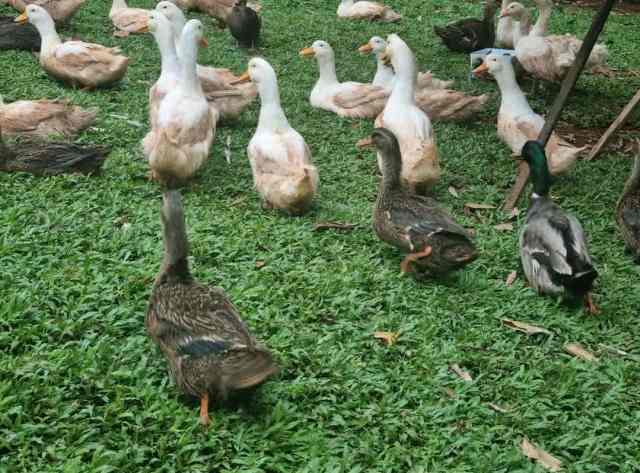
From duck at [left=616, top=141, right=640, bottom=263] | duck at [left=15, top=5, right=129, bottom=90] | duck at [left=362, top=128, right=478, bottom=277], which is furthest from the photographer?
duck at [left=15, top=5, right=129, bottom=90]

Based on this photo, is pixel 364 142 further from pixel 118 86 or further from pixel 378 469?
pixel 378 469

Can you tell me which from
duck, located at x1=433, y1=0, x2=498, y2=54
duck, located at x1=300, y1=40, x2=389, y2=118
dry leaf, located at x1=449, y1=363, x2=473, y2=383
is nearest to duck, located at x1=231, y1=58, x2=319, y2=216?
duck, located at x1=300, y1=40, x2=389, y2=118

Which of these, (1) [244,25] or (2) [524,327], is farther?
(1) [244,25]

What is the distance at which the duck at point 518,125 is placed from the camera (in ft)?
24.0

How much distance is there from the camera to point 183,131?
638cm

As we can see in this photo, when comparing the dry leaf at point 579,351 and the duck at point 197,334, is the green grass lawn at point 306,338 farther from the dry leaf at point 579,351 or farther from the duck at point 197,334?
the duck at point 197,334

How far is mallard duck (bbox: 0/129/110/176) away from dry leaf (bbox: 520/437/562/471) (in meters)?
4.18

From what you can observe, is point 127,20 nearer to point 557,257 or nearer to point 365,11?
point 365,11

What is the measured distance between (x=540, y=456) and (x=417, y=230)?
1976mm

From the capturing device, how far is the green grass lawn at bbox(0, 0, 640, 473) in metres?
3.40

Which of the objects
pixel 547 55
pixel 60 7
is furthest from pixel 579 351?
pixel 60 7

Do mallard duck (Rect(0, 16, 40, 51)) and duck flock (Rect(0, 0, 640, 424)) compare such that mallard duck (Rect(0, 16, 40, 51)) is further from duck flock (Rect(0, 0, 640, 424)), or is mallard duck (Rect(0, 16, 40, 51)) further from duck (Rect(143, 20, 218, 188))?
duck (Rect(143, 20, 218, 188))

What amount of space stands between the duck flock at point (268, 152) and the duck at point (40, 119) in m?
0.01

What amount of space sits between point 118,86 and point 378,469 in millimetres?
6671
